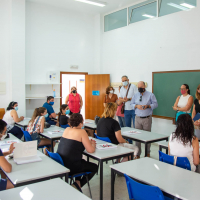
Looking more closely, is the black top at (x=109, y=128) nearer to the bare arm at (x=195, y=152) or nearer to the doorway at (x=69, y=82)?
the bare arm at (x=195, y=152)

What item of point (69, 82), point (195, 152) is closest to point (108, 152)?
point (195, 152)

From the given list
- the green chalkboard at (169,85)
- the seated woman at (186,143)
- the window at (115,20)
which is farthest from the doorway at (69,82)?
the seated woman at (186,143)

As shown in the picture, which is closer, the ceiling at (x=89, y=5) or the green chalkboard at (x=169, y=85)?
the green chalkboard at (x=169, y=85)

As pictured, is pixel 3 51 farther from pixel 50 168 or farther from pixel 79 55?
pixel 50 168

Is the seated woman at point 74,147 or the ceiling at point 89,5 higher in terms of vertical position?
the ceiling at point 89,5

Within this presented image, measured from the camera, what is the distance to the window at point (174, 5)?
5309 mm

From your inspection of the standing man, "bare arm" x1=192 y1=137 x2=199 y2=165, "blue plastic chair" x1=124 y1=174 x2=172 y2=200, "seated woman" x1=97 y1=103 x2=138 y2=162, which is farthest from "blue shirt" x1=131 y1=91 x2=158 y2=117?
"blue plastic chair" x1=124 y1=174 x2=172 y2=200

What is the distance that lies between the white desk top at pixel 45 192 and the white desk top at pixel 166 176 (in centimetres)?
62

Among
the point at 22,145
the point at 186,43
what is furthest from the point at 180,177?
the point at 186,43

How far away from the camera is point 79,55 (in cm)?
808

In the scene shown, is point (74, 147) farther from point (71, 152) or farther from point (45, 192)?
point (45, 192)

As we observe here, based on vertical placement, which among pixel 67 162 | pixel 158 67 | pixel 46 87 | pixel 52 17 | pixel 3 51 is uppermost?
pixel 52 17

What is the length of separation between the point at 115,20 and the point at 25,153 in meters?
6.10

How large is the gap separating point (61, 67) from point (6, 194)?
6.31 meters
